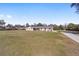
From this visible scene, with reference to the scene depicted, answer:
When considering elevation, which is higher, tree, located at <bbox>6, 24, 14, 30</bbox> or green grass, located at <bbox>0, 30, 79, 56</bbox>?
tree, located at <bbox>6, 24, 14, 30</bbox>

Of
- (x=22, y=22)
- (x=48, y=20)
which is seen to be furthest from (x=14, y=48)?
(x=48, y=20)

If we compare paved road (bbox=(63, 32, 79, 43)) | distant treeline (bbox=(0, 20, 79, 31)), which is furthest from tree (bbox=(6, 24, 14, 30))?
paved road (bbox=(63, 32, 79, 43))

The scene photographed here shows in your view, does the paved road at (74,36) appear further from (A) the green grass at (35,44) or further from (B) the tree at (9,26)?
(B) the tree at (9,26)

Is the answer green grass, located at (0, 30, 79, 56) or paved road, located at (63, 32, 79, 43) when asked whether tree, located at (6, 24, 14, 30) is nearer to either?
green grass, located at (0, 30, 79, 56)

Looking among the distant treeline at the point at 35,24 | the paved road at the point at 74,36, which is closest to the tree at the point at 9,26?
the distant treeline at the point at 35,24

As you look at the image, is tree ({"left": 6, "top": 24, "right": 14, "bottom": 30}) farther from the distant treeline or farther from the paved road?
the paved road

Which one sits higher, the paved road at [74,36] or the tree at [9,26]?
the tree at [9,26]

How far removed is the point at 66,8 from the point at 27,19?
0.43 meters

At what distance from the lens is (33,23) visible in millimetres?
2590

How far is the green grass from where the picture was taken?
256 cm

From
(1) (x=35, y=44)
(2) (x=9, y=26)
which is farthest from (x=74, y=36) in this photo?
(2) (x=9, y=26)

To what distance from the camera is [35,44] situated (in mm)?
2578

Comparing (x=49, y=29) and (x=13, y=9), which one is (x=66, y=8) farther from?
(x=13, y=9)

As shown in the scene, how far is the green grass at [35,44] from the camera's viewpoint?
2562 millimetres
